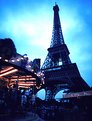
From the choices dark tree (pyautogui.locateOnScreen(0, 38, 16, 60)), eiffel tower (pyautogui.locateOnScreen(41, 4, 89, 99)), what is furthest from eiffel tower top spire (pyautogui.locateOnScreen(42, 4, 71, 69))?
dark tree (pyautogui.locateOnScreen(0, 38, 16, 60))

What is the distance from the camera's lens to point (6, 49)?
26.7 ft

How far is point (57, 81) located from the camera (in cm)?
3578

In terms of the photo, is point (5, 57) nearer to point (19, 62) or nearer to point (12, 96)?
point (19, 62)

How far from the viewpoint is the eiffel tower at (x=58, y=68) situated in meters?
35.0

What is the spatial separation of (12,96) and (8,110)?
100cm

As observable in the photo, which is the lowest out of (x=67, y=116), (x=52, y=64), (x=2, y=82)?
(x=67, y=116)

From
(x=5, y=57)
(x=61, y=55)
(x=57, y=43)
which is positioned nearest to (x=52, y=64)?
(x=61, y=55)

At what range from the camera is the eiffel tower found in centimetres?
3500

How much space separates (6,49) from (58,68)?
3083 cm

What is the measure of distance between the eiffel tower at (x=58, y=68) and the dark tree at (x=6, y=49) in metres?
24.1

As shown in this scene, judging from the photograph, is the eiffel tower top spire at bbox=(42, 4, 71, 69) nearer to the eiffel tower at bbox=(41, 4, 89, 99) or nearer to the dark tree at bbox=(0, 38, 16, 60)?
the eiffel tower at bbox=(41, 4, 89, 99)

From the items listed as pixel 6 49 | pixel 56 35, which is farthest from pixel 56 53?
pixel 6 49

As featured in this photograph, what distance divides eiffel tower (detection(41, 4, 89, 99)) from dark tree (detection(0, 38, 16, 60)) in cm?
2410

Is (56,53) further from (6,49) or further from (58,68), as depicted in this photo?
(6,49)
